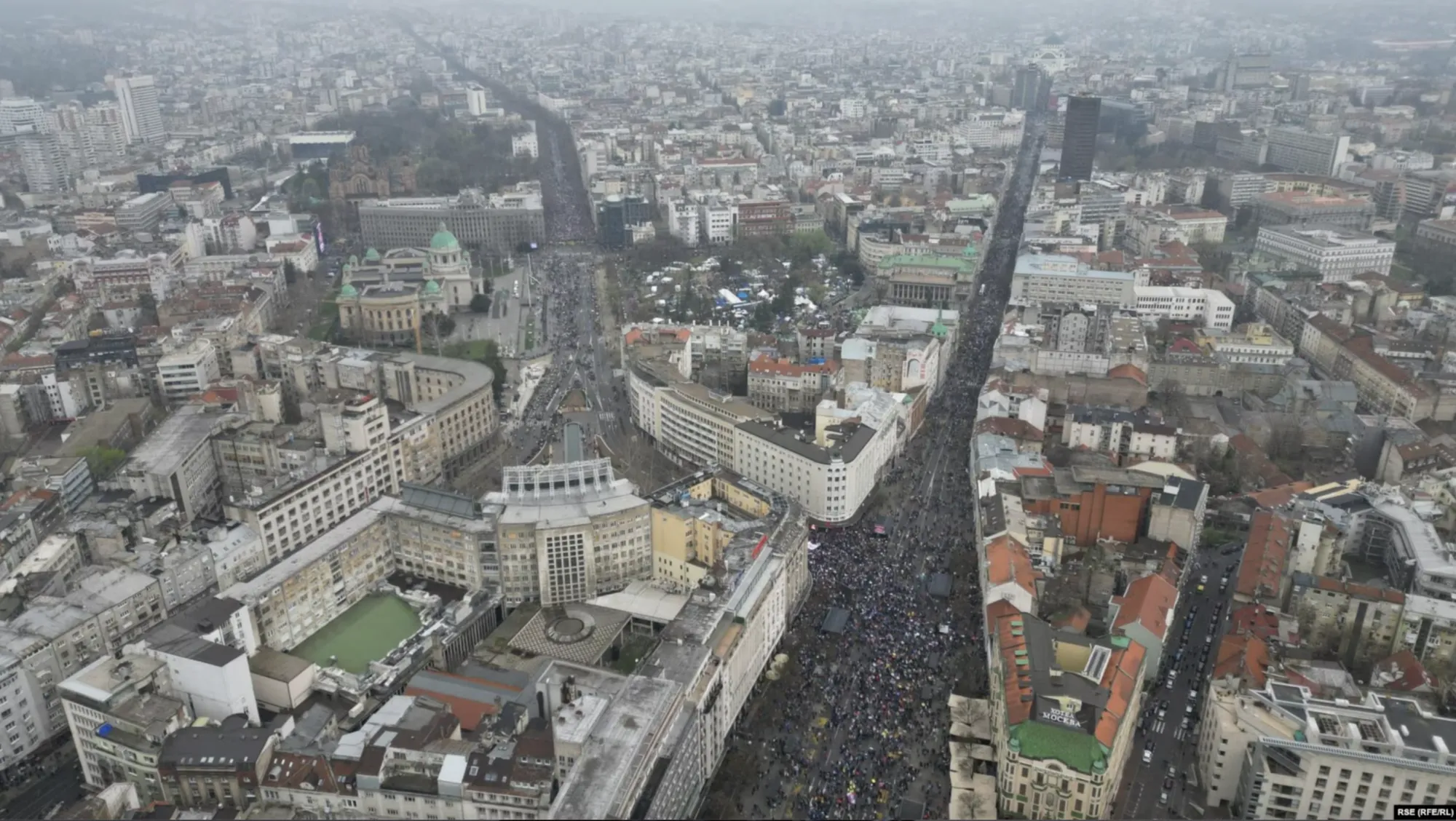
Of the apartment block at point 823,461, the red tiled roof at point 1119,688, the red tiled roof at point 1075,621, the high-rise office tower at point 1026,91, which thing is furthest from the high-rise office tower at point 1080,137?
the red tiled roof at point 1119,688

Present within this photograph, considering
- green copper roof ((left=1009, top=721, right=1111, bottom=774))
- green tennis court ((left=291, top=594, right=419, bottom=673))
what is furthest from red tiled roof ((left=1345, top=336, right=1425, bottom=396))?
green tennis court ((left=291, top=594, right=419, bottom=673))

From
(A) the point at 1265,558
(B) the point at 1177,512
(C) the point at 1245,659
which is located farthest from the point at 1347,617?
(B) the point at 1177,512

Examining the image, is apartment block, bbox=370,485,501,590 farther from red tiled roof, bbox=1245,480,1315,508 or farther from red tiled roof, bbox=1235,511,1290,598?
red tiled roof, bbox=1245,480,1315,508

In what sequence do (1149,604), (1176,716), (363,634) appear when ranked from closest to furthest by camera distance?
1. (1176,716)
2. (1149,604)
3. (363,634)

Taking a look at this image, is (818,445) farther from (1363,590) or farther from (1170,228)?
(1170,228)

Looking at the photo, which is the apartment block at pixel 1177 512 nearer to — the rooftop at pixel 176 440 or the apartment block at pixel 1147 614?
the apartment block at pixel 1147 614

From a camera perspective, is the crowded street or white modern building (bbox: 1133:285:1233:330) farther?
white modern building (bbox: 1133:285:1233:330)

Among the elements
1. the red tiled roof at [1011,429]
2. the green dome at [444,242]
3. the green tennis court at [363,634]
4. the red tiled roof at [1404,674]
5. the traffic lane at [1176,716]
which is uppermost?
the green dome at [444,242]
